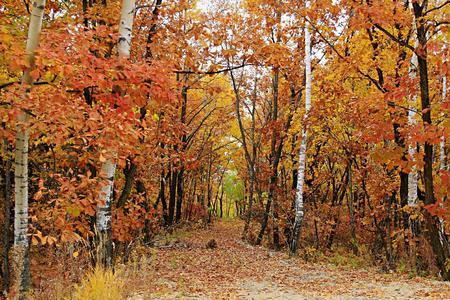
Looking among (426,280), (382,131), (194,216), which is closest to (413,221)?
(426,280)

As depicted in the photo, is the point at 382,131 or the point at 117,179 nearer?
the point at 382,131

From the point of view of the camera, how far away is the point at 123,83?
562cm

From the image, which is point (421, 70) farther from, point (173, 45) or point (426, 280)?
point (173, 45)

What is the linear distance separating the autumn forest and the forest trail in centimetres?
5

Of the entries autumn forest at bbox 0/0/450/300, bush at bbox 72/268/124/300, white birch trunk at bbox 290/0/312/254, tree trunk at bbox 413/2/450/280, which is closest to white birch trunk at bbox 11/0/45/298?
autumn forest at bbox 0/0/450/300

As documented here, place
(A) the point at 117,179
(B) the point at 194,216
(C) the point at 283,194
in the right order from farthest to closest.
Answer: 1. (B) the point at 194,216
2. (C) the point at 283,194
3. (A) the point at 117,179

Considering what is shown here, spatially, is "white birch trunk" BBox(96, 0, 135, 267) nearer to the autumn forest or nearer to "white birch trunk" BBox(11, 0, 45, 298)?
→ the autumn forest

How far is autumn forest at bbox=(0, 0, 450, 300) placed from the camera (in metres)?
5.23

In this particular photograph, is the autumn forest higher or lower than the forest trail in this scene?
higher

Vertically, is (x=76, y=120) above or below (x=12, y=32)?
below

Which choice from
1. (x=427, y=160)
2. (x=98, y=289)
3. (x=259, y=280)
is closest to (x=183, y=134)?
(x=259, y=280)

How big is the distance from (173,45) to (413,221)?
7266 mm

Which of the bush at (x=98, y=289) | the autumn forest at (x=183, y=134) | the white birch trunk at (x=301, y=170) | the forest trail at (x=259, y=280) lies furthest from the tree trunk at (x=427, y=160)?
the bush at (x=98, y=289)

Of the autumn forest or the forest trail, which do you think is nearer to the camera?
the autumn forest
